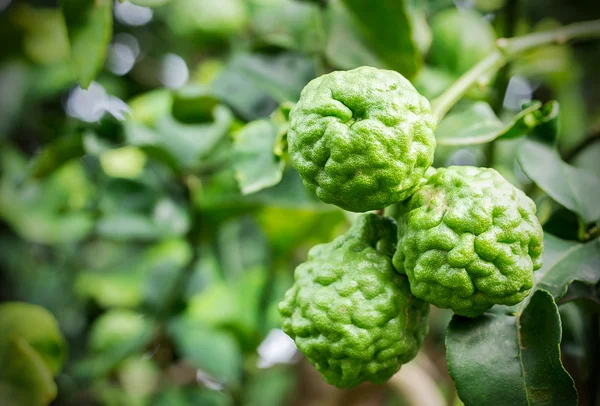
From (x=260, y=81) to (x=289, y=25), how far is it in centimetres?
31

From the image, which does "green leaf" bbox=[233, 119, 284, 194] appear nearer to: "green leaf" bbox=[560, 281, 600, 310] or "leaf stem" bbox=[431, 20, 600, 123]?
"leaf stem" bbox=[431, 20, 600, 123]

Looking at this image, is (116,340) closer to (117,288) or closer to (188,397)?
(117,288)

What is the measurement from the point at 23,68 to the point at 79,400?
107 centimetres

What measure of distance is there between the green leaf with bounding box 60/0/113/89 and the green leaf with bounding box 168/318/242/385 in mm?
652

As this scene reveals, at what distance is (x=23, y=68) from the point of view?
180 centimetres

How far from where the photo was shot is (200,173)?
45.9 inches

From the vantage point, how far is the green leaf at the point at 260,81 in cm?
102

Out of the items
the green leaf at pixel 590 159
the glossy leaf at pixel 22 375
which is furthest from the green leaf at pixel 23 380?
the green leaf at pixel 590 159

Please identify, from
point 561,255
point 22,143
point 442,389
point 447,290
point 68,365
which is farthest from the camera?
point 22,143

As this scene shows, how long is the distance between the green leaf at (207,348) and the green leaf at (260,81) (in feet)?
1.74

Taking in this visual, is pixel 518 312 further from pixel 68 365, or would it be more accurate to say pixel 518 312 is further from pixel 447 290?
pixel 68 365

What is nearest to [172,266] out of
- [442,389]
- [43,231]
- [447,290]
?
[43,231]

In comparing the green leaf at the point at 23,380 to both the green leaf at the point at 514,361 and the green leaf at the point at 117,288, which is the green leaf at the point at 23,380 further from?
the green leaf at the point at 514,361

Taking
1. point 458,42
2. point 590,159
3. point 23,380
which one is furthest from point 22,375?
point 590,159
